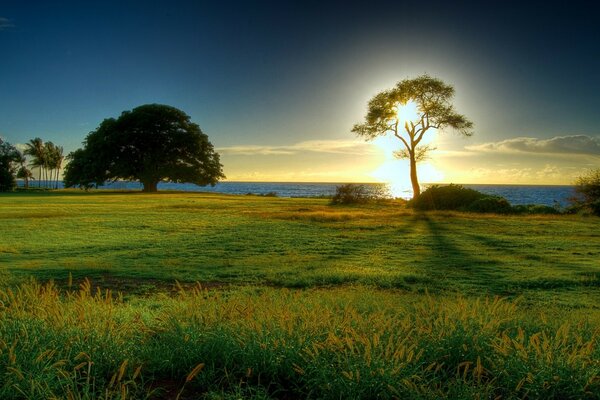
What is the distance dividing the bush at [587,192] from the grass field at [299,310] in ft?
35.7

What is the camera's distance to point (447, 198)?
32.1 metres

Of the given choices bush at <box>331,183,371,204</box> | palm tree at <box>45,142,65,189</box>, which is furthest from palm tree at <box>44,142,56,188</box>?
bush at <box>331,183,371,204</box>

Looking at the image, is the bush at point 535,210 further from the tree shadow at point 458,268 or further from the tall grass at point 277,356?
the tall grass at point 277,356

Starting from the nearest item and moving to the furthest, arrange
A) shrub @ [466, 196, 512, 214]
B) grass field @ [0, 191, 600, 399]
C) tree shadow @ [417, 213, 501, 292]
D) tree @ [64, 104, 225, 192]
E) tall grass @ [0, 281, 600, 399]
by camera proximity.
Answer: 1. tall grass @ [0, 281, 600, 399]
2. grass field @ [0, 191, 600, 399]
3. tree shadow @ [417, 213, 501, 292]
4. shrub @ [466, 196, 512, 214]
5. tree @ [64, 104, 225, 192]

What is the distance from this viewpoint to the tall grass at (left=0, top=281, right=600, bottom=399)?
4.05 m

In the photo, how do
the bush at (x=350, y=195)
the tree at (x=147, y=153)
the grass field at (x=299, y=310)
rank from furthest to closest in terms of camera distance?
the tree at (x=147, y=153)
the bush at (x=350, y=195)
the grass field at (x=299, y=310)

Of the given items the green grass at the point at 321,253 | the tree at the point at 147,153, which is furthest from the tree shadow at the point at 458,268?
the tree at the point at 147,153

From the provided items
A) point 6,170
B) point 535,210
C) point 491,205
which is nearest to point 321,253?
point 491,205

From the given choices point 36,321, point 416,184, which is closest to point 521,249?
point 36,321

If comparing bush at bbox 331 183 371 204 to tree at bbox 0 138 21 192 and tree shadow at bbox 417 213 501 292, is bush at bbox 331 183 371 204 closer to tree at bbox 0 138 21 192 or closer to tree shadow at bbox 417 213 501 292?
tree shadow at bbox 417 213 501 292

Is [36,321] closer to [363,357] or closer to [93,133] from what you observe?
[363,357]

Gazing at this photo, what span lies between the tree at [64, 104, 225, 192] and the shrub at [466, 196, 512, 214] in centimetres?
4052

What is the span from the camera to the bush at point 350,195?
125 feet

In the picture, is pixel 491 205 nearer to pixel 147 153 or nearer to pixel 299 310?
pixel 299 310
